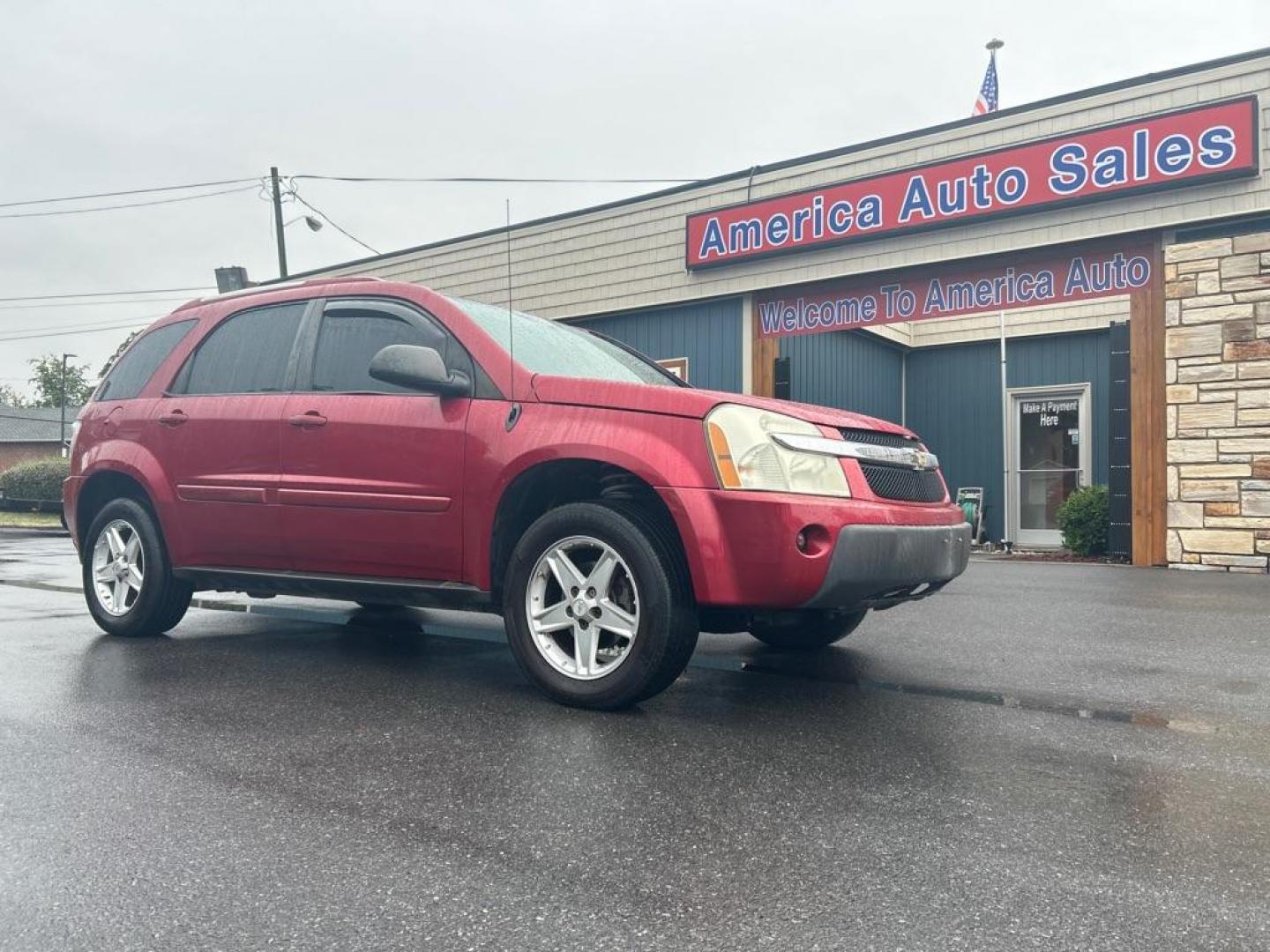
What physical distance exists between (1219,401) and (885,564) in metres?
8.28

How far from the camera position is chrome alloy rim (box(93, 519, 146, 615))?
566cm

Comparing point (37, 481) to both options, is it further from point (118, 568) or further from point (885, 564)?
point (885, 564)

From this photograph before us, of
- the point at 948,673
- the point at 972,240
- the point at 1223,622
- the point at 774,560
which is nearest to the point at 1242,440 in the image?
the point at 972,240

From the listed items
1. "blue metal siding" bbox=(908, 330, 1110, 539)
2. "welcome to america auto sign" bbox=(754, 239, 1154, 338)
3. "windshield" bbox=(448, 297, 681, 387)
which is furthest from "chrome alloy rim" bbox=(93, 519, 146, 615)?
"blue metal siding" bbox=(908, 330, 1110, 539)

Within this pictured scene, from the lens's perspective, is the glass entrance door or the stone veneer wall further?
the glass entrance door

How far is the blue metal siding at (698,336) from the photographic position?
14633 mm

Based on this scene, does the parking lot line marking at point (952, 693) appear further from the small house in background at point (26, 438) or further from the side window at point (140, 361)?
the small house in background at point (26, 438)

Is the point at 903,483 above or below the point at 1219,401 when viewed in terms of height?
below

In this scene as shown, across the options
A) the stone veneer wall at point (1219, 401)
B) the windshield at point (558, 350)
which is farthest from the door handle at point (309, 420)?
the stone veneer wall at point (1219, 401)

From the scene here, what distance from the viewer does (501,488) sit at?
4219mm

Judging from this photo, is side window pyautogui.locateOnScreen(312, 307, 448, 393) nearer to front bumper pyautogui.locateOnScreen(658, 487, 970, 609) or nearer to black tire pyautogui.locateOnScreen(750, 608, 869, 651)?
front bumper pyautogui.locateOnScreen(658, 487, 970, 609)

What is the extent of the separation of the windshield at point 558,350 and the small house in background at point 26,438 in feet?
250

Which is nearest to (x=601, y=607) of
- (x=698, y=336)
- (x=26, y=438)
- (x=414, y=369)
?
(x=414, y=369)

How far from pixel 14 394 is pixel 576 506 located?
14471 centimetres
